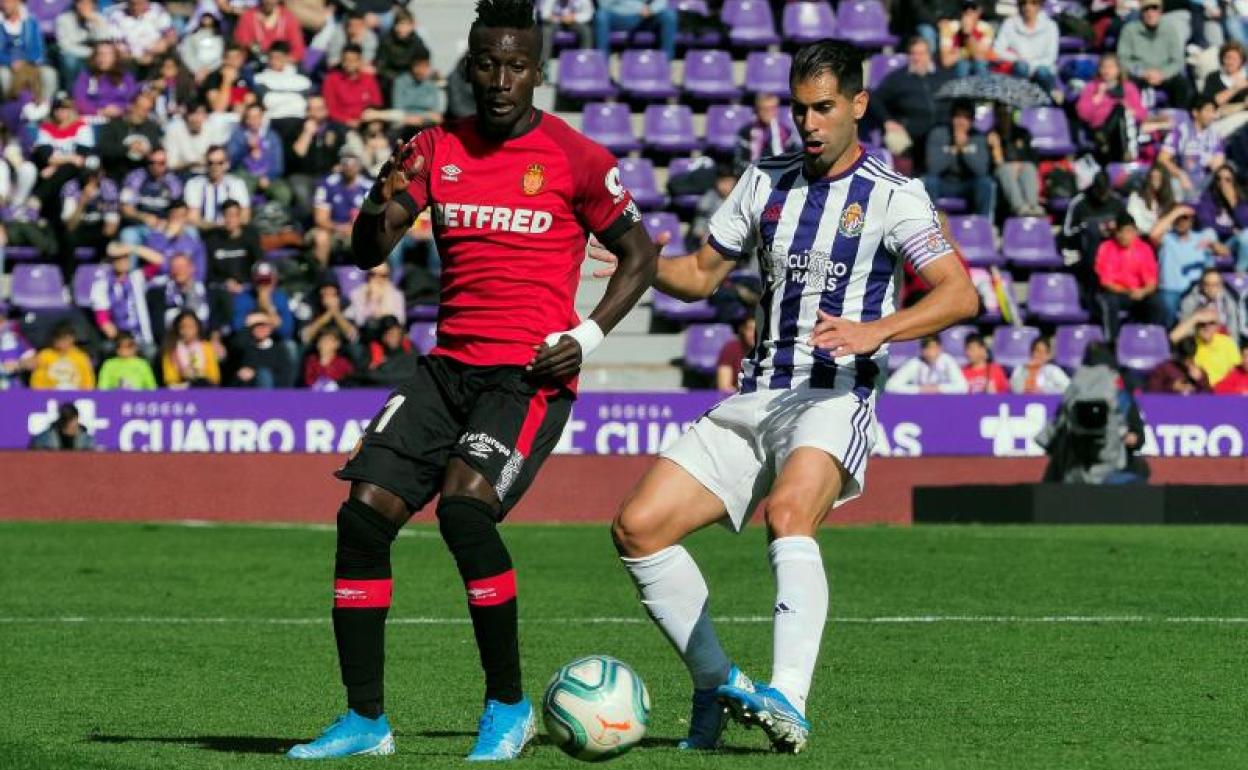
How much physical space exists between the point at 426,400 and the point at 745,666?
283 cm

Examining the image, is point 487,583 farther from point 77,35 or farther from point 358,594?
point 77,35

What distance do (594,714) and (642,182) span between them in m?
17.9

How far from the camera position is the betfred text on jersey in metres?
7.34

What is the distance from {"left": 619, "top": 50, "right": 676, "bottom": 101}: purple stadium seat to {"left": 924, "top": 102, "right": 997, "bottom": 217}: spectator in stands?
3131 mm

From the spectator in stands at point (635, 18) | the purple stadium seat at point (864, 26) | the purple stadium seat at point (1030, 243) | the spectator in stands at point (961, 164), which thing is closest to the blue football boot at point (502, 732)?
the spectator in stands at point (961, 164)

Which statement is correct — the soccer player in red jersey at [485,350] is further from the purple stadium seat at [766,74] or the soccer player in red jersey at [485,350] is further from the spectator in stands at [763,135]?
the purple stadium seat at [766,74]

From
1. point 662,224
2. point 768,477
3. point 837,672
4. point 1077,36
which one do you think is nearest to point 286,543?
point 662,224

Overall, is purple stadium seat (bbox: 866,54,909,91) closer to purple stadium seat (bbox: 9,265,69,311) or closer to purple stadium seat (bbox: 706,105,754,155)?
purple stadium seat (bbox: 706,105,754,155)

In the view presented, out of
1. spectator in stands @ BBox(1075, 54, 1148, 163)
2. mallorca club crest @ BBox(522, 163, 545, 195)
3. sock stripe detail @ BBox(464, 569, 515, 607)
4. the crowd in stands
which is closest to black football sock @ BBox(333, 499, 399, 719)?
sock stripe detail @ BBox(464, 569, 515, 607)

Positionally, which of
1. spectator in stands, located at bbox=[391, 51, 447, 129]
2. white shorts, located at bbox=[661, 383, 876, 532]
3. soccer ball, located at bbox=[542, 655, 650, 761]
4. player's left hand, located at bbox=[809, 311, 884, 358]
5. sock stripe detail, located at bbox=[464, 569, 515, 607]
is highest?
player's left hand, located at bbox=[809, 311, 884, 358]

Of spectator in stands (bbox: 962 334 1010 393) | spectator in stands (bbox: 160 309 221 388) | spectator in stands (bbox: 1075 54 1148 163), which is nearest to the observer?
spectator in stands (bbox: 160 309 221 388)

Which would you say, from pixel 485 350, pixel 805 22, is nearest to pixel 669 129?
pixel 805 22

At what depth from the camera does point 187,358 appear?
21.1 metres

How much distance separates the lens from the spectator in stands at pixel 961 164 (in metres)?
24.0
